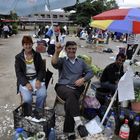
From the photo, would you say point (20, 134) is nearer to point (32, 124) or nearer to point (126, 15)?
point (32, 124)

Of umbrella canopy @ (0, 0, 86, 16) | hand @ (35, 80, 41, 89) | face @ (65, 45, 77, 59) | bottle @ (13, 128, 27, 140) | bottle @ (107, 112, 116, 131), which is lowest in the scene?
bottle @ (107, 112, 116, 131)

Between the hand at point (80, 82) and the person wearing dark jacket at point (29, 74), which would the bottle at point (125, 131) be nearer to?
the hand at point (80, 82)

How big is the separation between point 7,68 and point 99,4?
128 feet

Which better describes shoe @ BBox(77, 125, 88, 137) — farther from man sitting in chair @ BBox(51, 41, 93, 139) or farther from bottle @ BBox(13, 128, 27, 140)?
bottle @ BBox(13, 128, 27, 140)

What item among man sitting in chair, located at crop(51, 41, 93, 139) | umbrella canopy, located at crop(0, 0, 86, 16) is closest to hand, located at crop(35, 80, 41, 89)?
man sitting in chair, located at crop(51, 41, 93, 139)

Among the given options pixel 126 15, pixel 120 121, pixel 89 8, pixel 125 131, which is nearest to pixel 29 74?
pixel 120 121

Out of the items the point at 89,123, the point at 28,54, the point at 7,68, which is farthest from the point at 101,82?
the point at 7,68

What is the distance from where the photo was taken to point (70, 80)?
484 centimetres

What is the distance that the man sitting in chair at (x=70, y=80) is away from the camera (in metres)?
4.34

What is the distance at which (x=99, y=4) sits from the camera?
4712 cm

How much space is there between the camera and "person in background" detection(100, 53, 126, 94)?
17.9ft

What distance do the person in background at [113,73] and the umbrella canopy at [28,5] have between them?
1503 millimetres

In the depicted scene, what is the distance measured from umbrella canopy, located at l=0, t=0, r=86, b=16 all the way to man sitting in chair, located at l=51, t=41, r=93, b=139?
2.12 feet

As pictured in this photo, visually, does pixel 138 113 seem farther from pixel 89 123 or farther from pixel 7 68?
pixel 7 68
